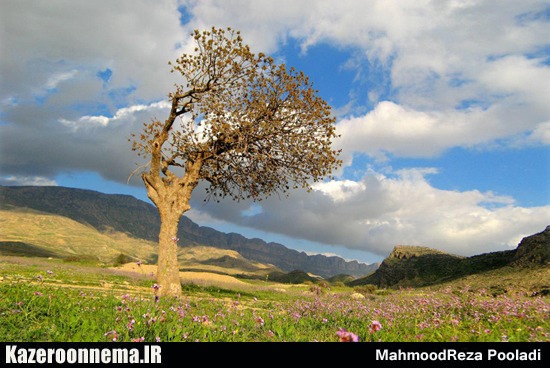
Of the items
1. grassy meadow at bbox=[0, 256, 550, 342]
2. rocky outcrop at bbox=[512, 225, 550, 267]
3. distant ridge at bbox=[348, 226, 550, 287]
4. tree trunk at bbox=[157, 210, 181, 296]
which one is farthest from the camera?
distant ridge at bbox=[348, 226, 550, 287]

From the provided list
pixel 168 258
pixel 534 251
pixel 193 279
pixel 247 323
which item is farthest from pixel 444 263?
pixel 247 323

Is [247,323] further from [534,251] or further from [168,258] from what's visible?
[534,251]

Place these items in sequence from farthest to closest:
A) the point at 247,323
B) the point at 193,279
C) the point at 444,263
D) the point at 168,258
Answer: the point at 444,263 → the point at 193,279 → the point at 168,258 → the point at 247,323

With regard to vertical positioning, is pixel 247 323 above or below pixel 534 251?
below

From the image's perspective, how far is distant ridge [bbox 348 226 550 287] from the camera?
37719 millimetres

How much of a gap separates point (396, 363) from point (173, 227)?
17605 mm

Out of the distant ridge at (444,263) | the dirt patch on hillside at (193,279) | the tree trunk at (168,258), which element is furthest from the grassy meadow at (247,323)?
the distant ridge at (444,263)

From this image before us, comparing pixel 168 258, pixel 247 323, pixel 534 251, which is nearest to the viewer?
pixel 247 323

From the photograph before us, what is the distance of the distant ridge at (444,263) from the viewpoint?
3772 centimetres

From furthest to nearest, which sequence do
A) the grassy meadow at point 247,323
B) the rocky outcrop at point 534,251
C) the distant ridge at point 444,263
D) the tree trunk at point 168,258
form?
the distant ridge at point 444,263 < the rocky outcrop at point 534,251 < the tree trunk at point 168,258 < the grassy meadow at point 247,323

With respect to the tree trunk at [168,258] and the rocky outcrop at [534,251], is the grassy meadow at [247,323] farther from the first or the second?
the rocky outcrop at [534,251]

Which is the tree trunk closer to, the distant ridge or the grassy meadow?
the grassy meadow

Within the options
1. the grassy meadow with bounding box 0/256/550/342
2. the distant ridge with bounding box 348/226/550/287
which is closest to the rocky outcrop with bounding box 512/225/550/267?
the distant ridge with bounding box 348/226/550/287

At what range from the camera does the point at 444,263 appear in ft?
181
